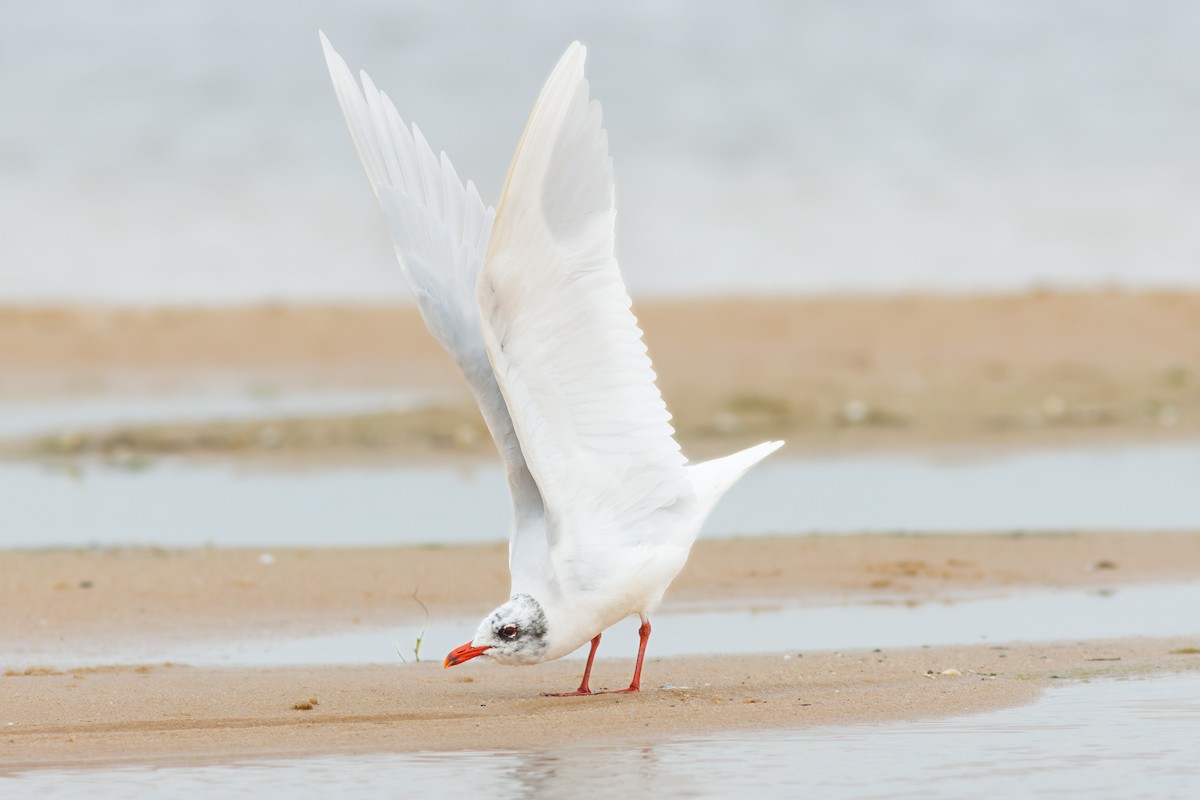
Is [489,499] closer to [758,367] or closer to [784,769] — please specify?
[784,769]

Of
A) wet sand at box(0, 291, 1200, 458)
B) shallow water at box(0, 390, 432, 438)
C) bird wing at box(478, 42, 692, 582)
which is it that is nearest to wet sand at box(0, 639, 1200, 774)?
bird wing at box(478, 42, 692, 582)

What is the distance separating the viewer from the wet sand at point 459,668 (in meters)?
7.16

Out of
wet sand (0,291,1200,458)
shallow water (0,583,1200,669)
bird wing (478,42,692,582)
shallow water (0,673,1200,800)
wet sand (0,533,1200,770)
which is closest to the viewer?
shallow water (0,673,1200,800)

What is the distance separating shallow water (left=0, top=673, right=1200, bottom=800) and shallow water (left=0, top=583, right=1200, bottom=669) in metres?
1.93

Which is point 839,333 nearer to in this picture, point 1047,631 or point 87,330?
point 87,330

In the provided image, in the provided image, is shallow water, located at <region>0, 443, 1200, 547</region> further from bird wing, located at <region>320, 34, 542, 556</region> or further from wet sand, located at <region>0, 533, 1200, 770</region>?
bird wing, located at <region>320, 34, 542, 556</region>

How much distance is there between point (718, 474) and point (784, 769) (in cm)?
179

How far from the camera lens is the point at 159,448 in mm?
18578

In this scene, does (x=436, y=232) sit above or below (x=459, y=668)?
above

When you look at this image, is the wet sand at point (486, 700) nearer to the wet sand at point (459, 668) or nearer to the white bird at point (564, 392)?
the wet sand at point (459, 668)

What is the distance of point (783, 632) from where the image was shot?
953 cm

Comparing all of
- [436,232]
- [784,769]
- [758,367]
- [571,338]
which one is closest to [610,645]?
A: [436,232]

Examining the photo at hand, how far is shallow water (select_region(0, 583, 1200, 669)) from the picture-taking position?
909 cm

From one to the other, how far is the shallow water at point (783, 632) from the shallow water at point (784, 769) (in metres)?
1.93
